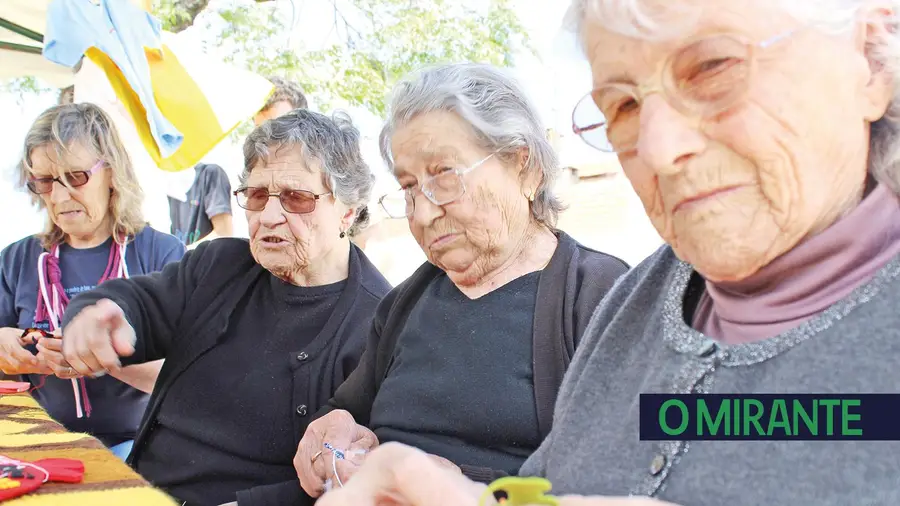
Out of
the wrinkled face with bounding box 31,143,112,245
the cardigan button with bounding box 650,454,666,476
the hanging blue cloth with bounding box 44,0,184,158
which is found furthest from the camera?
the hanging blue cloth with bounding box 44,0,184,158

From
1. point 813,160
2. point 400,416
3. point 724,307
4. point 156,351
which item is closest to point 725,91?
point 813,160

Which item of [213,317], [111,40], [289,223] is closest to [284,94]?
[111,40]

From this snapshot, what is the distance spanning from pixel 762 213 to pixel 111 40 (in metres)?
3.87

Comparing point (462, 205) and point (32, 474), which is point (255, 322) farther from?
point (32, 474)

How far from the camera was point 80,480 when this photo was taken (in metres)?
1.63

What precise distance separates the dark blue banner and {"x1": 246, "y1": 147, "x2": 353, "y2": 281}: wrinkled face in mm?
1780

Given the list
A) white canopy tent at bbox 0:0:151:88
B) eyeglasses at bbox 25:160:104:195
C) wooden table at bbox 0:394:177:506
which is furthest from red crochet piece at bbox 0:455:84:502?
white canopy tent at bbox 0:0:151:88

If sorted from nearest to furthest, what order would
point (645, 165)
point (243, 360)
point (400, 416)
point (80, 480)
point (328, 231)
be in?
point (645, 165) < point (80, 480) < point (400, 416) < point (243, 360) < point (328, 231)

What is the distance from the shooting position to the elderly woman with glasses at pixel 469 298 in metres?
1.82

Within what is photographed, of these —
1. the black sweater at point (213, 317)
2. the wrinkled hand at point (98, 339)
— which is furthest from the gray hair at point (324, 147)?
the wrinkled hand at point (98, 339)

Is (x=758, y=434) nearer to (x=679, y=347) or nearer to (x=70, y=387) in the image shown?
(x=679, y=347)

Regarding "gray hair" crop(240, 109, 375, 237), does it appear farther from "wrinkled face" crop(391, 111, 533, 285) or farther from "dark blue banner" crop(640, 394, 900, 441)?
"dark blue banner" crop(640, 394, 900, 441)

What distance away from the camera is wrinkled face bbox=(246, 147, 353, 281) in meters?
2.62

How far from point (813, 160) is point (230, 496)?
1929mm
